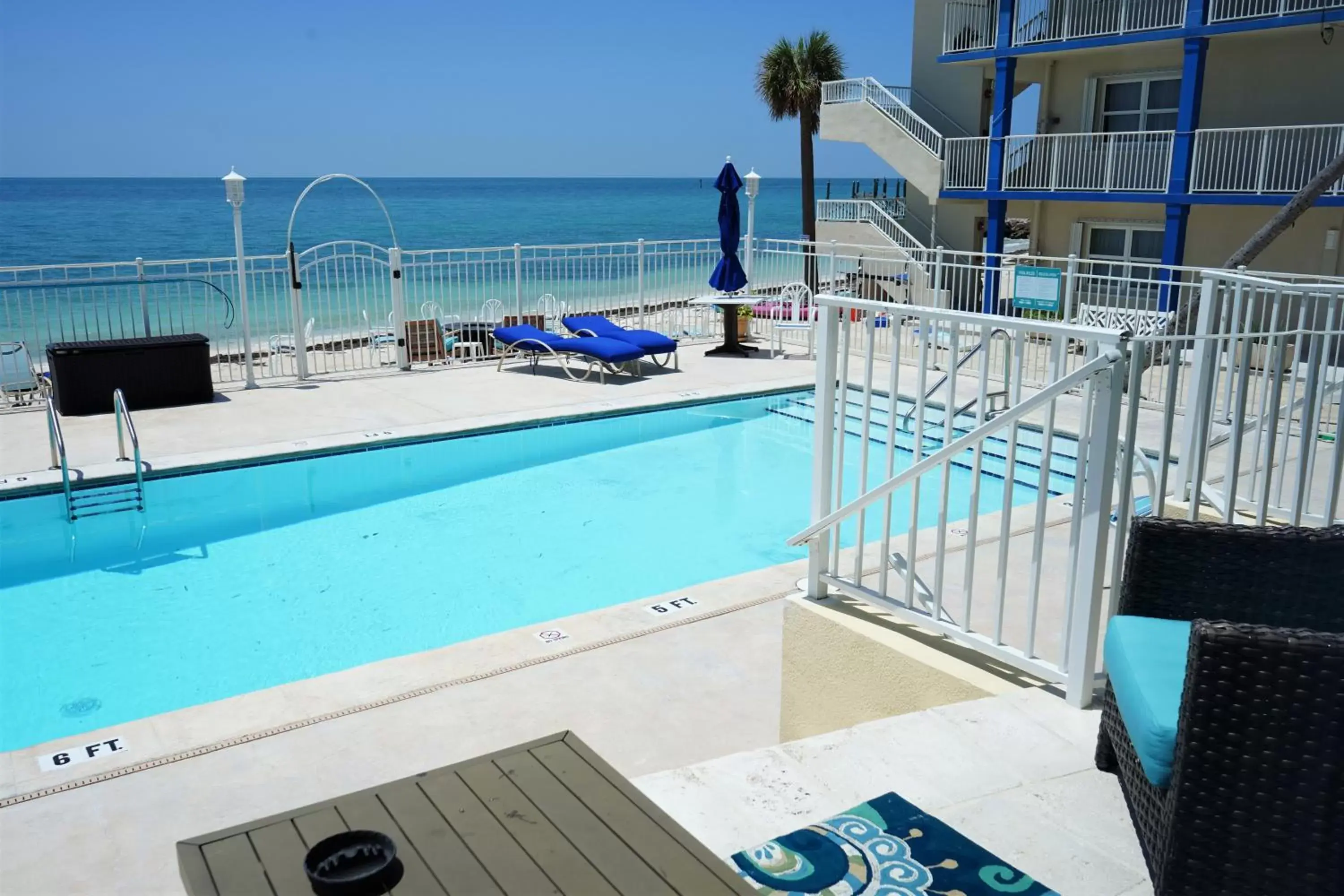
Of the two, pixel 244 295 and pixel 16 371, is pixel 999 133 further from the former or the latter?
pixel 16 371

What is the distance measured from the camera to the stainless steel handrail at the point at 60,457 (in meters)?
7.54

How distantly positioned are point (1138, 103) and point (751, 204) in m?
8.61

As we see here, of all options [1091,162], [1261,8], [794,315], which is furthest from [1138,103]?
[794,315]

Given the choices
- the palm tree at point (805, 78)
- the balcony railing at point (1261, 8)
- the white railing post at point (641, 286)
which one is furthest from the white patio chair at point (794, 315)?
the palm tree at point (805, 78)

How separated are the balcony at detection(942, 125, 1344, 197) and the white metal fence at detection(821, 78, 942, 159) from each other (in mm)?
594

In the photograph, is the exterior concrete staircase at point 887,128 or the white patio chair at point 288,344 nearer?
the white patio chair at point 288,344

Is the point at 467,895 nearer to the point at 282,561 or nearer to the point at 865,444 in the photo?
the point at 865,444

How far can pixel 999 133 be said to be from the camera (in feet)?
62.0

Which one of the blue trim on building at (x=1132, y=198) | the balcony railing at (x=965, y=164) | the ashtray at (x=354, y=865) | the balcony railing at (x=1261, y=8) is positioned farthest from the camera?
the balcony railing at (x=965, y=164)

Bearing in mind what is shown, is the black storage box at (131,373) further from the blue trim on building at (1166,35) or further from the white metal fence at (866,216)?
the blue trim on building at (1166,35)

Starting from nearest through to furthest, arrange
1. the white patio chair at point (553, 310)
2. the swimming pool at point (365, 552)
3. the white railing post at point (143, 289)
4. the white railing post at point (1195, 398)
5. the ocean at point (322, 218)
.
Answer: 1. the white railing post at point (1195, 398)
2. the swimming pool at point (365, 552)
3. the white railing post at point (143, 289)
4. the white patio chair at point (553, 310)
5. the ocean at point (322, 218)

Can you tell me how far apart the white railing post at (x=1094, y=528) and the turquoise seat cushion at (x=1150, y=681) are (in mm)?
340

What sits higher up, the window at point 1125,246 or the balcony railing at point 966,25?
the balcony railing at point 966,25

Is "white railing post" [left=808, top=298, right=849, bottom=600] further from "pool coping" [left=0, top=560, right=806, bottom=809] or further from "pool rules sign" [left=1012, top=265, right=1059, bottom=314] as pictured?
"pool rules sign" [left=1012, top=265, right=1059, bottom=314]
